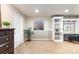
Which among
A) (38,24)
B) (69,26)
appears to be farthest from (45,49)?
A: (69,26)

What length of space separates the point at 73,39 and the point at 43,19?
2.63 meters

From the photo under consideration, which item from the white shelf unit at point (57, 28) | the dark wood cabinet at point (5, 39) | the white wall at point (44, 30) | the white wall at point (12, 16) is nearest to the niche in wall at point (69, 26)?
the white shelf unit at point (57, 28)

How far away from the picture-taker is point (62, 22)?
8.34 metres

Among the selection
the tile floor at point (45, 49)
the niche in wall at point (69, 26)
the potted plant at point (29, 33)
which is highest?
the niche in wall at point (69, 26)

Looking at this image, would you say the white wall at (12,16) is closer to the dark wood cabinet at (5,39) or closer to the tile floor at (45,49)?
the tile floor at (45,49)

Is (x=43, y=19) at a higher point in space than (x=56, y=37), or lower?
higher

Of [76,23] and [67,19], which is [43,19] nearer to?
[67,19]

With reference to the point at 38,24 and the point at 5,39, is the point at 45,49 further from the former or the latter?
the point at 38,24

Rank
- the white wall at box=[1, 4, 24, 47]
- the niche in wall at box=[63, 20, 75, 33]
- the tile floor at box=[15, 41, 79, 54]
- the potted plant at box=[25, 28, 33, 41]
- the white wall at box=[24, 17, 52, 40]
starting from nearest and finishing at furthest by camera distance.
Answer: the white wall at box=[1, 4, 24, 47] < the tile floor at box=[15, 41, 79, 54] < the potted plant at box=[25, 28, 33, 41] < the niche in wall at box=[63, 20, 75, 33] < the white wall at box=[24, 17, 52, 40]

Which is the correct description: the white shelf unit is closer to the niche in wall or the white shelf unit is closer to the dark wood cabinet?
the niche in wall

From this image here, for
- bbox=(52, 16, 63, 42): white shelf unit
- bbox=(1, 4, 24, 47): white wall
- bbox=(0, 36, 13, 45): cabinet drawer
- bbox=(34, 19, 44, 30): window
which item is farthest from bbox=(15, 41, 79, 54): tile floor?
bbox=(34, 19, 44, 30): window

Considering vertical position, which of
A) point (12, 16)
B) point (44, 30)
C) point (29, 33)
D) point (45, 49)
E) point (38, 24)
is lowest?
point (45, 49)
